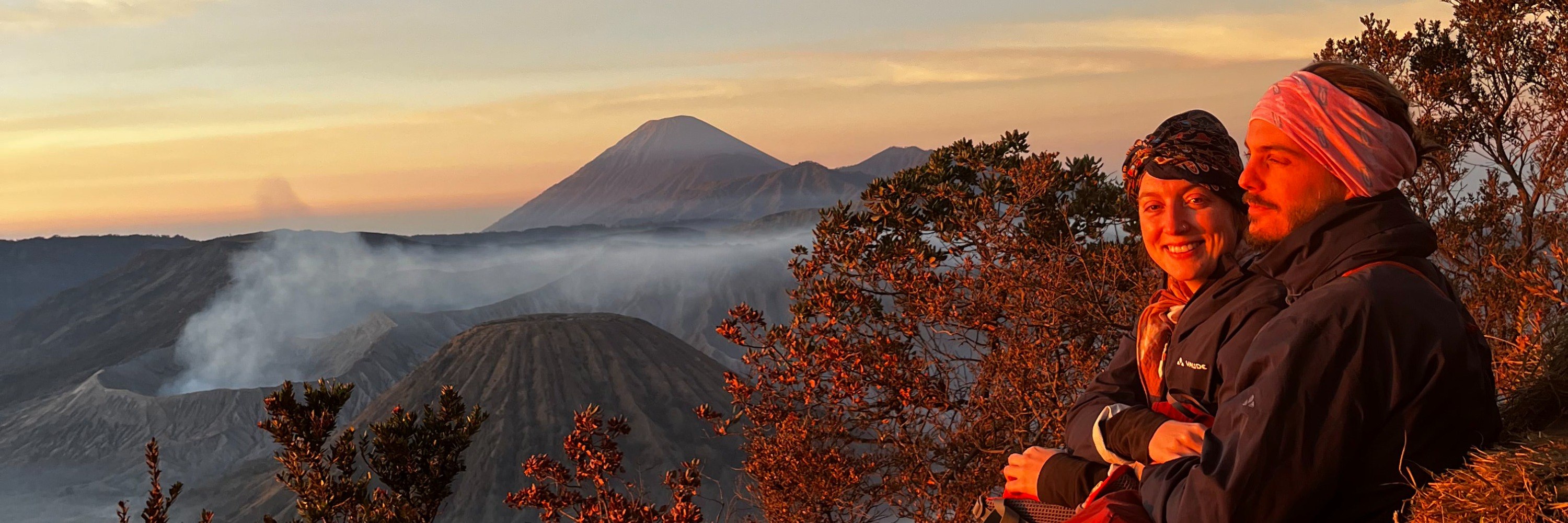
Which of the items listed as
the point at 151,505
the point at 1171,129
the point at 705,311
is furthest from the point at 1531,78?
the point at 705,311

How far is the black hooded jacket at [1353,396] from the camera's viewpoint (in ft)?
6.48

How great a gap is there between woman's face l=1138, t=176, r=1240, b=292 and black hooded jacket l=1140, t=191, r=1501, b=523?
48 centimetres

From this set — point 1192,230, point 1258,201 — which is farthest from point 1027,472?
point 1258,201

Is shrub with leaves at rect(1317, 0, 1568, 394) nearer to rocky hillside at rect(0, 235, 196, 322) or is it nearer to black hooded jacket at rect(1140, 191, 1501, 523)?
black hooded jacket at rect(1140, 191, 1501, 523)

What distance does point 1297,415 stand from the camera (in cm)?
200

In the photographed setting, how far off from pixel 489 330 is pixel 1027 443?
245 ft

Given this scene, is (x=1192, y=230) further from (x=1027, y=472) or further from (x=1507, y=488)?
(x=1507, y=488)

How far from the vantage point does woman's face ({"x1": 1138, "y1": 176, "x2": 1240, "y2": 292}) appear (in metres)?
2.68

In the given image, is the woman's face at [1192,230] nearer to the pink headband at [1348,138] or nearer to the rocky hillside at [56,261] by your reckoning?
the pink headband at [1348,138]

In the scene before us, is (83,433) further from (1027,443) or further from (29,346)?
(1027,443)

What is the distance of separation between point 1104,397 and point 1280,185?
2.55ft

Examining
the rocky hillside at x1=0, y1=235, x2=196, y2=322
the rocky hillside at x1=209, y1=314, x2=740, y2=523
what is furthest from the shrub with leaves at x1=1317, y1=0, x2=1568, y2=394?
the rocky hillside at x1=0, y1=235, x2=196, y2=322

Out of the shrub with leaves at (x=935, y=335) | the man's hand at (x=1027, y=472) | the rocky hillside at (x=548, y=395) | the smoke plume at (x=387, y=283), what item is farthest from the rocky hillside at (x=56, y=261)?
the man's hand at (x=1027, y=472)

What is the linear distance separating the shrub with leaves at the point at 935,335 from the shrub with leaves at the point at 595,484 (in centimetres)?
129
